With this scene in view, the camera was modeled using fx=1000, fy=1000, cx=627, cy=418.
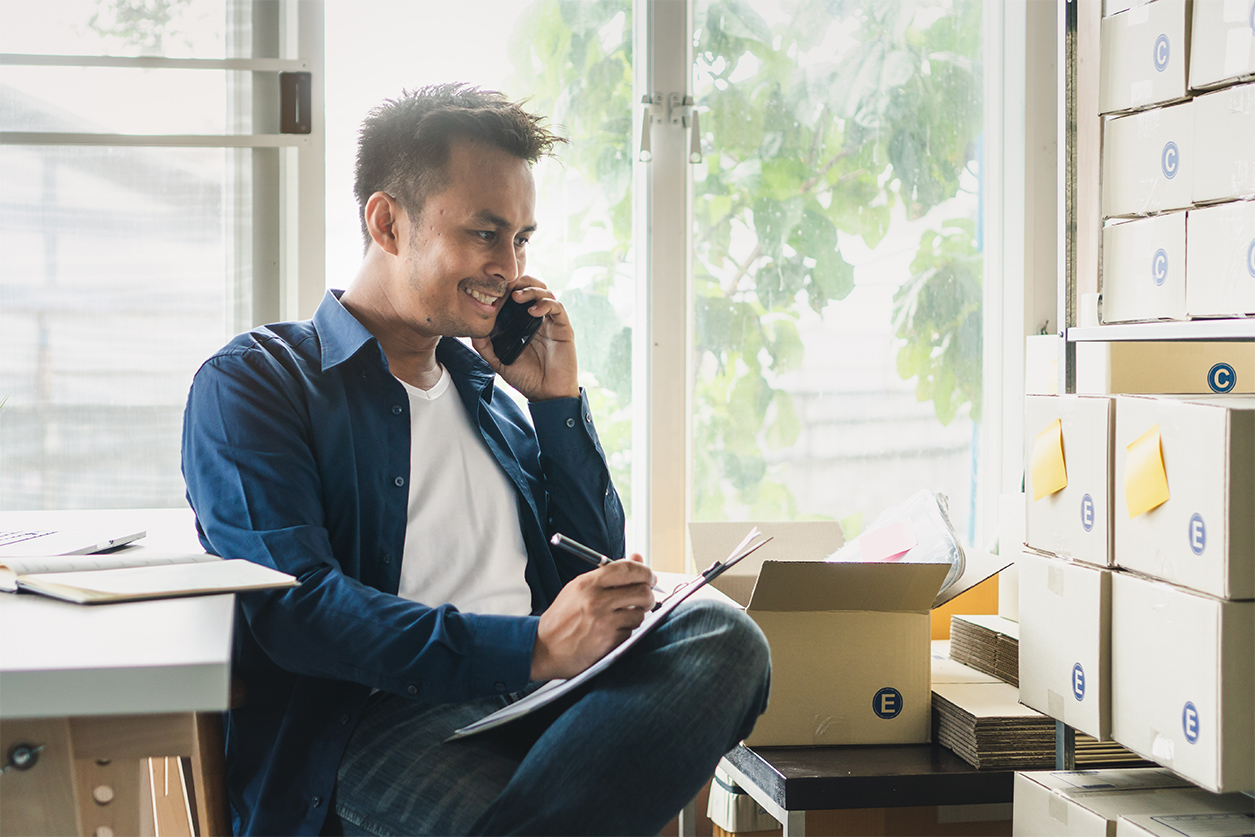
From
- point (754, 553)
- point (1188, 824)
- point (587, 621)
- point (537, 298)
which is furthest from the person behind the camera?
point (754, 553)

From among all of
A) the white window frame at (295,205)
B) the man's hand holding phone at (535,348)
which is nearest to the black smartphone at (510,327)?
the man's hand holding phone at (535,348)

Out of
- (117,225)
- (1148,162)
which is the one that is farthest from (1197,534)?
(117,225)

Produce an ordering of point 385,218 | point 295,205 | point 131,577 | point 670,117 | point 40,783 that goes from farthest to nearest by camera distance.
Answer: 1. point 670,117
2. point 295,205
3. point 385,218
4. point 131,577
5. point 40,783

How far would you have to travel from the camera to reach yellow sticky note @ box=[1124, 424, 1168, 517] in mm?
1134

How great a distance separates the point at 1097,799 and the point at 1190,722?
0.20 meters

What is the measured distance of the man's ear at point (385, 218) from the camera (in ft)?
4.46

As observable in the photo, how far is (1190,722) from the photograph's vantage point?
3.54ft

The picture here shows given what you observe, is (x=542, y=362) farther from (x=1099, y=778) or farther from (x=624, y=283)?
(x=1099, y=778)

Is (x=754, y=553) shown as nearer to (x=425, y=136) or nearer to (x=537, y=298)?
(x=537, y=298)

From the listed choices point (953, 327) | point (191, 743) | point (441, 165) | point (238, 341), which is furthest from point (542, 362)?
point (953, 327)

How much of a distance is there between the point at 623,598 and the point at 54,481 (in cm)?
135

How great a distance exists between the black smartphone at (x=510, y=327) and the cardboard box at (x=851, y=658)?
1.67ft

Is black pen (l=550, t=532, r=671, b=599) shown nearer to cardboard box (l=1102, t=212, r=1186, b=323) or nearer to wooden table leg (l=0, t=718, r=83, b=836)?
wooden table leg (l=0, t=718, r=83, b=836)

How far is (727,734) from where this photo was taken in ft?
3.32
